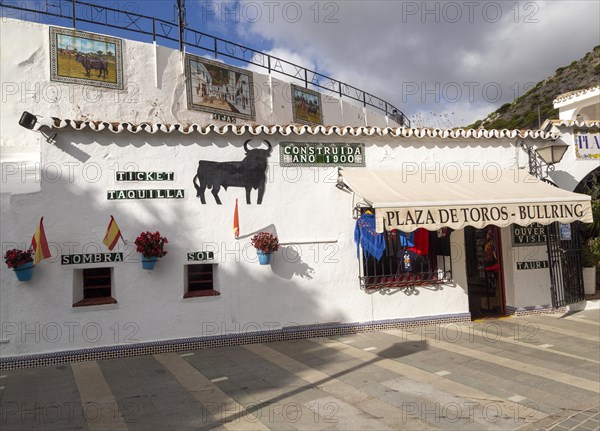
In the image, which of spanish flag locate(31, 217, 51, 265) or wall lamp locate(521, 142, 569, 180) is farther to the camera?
wall lamp locate(521, 142, 569, 180)

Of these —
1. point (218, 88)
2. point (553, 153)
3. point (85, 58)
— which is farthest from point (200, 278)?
point (553, 153)

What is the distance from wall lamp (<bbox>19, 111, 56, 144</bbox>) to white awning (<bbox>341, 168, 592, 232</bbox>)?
6.29 metres

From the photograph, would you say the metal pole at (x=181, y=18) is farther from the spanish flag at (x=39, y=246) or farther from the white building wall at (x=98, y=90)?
the spanish flag at (x=39, y=246)

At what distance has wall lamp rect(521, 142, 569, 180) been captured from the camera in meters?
11.0

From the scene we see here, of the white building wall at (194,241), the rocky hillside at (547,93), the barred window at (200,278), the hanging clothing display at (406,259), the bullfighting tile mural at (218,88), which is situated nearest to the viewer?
the white building wall at (194,241)

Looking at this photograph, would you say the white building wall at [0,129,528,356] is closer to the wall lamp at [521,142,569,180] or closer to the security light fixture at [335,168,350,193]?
the security light fixture at [335,168,350,193]

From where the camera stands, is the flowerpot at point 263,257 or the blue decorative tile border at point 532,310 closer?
the flowerpot at point 263,257

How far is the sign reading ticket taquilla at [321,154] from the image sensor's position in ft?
33.3

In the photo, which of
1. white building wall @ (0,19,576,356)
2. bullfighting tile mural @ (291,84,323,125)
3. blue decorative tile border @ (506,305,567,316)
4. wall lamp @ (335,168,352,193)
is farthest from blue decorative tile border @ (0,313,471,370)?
bullfighting tile mural @ (291,84,323,125)

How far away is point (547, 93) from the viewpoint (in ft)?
201

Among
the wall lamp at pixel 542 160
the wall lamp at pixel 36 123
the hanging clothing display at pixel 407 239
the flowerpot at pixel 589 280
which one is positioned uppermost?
the wall lamp at pixel 36 123

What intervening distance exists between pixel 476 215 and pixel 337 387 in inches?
185

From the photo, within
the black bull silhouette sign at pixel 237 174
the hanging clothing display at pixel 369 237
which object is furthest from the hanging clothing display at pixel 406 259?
the black bull silhouette sign at pixel 237 174

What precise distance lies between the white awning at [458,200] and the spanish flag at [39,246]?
6.40 m
